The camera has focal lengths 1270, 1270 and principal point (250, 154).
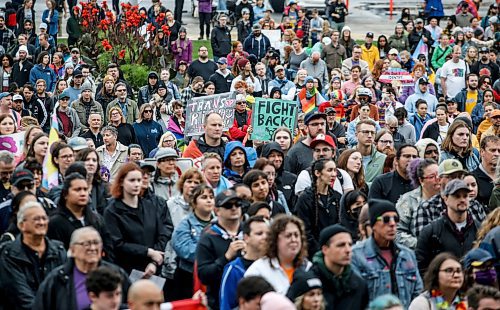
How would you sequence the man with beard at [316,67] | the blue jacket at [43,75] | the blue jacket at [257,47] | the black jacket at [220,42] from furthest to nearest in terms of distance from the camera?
the black jacket at [220,42] < the blue jacket at [257,47] < the man with beard at [316,67] < the blue jacket at [43,75]

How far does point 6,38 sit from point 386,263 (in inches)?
802

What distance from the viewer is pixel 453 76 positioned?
1028 inches

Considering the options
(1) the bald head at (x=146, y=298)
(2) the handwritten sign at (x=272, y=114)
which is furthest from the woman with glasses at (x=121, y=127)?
(1) the bald head at (x=146, y=298)

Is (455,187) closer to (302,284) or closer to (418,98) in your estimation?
(302,284)

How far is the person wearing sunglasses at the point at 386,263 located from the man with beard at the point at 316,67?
16.2 metres

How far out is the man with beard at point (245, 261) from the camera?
1005 centimetres

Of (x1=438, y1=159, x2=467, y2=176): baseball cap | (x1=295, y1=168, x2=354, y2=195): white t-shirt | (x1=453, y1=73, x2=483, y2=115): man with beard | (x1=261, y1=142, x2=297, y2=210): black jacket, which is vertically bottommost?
(x1=453, y1=73, x2=483, y2=115): man with beard

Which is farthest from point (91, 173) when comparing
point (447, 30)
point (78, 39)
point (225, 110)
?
point (447, 30)

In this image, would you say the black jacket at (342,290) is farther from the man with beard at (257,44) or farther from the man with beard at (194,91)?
the man with beard at (257,44)

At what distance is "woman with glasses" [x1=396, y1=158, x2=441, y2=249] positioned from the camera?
11922mm

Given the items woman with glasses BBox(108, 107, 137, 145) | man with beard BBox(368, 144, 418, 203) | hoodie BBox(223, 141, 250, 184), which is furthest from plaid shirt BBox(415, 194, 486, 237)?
woman with glasses BBox(108, 107, 137, 145)

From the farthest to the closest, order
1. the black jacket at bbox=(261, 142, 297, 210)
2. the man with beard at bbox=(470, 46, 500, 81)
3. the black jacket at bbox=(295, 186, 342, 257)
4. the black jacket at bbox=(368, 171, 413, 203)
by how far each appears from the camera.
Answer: the man with beard at bbox=(470, 46, 500, 81)
the black jacket at bbox=(261, 142, 297, 210)
the black jacket at bbox=(368, 171, 413, 203)
the black jacket at bbox=(295, 186, 342, 257)

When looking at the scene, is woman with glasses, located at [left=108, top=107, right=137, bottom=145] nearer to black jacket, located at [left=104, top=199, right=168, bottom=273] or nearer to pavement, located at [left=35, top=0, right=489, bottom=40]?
black jacket, located at [left=104, top=199, right=168, bottom=273]

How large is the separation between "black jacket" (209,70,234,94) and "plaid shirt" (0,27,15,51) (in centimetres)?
650
